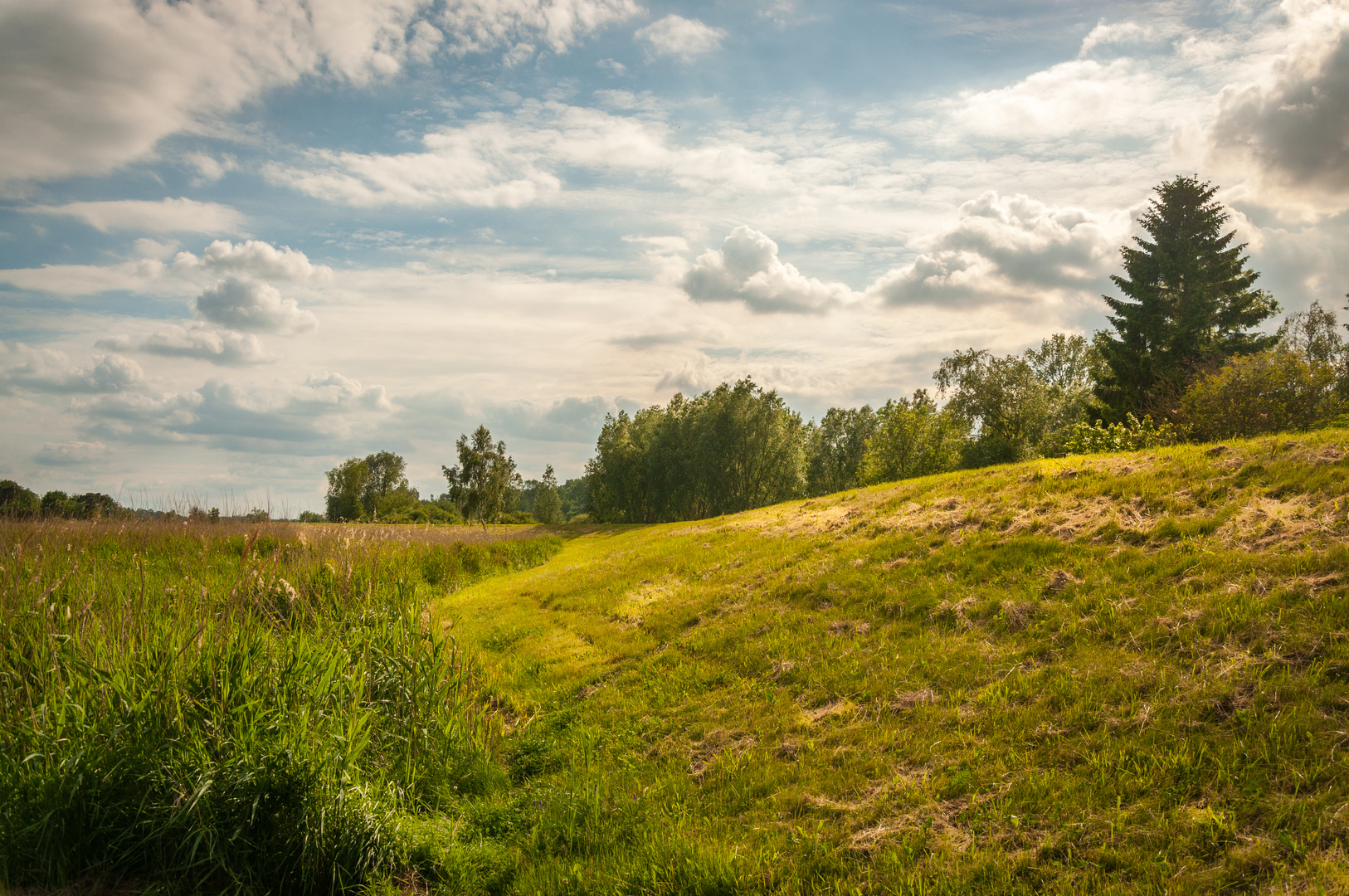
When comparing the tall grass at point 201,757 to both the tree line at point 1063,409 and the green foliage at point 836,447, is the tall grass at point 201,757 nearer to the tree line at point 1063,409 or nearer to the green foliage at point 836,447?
the tree line at point 1063,409

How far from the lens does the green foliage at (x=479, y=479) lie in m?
74.6

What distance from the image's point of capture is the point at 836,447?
91.4 meters

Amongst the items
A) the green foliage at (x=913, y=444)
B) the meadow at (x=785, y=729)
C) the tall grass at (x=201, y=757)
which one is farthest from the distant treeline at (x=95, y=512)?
the green foliage at (x=913, y=444)

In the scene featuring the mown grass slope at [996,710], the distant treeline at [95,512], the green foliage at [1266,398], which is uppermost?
the green foliage at [1266,398]

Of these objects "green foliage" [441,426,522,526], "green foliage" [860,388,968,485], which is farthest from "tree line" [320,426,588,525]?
"green foliage" [860,388,968,485]

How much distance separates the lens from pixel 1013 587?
32.0 ft

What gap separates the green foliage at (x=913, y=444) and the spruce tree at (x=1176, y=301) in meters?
9.22

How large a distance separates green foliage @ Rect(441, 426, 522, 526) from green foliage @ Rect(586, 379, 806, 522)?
13.4 metres

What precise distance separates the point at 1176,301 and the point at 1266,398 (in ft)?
88.0

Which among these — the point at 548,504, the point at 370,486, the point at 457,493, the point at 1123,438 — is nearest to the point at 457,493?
the point at 457,493

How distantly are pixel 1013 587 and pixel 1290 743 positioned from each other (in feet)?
14.3

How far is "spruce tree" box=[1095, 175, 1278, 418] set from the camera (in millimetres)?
38688

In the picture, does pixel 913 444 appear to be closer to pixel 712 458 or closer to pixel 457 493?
pixel 712 458

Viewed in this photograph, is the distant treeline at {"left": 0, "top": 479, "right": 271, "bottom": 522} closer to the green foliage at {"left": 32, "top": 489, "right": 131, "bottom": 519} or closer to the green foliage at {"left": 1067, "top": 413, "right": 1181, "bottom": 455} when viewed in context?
the green foliage at {"left": 32, "top": 489, "right": 131, "bottom": 519}
